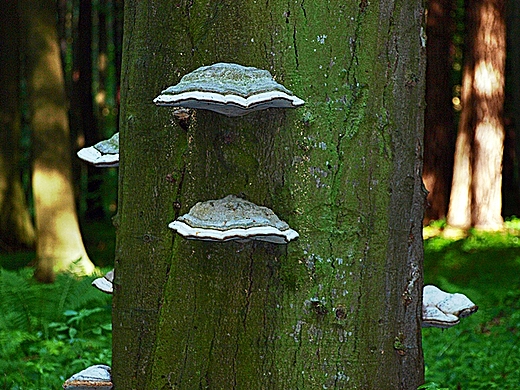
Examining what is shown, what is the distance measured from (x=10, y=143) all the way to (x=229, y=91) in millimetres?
14060

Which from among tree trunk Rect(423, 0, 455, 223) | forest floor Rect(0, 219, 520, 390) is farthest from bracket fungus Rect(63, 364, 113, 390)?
tree trunk Rect(423, 0, 455, 223)

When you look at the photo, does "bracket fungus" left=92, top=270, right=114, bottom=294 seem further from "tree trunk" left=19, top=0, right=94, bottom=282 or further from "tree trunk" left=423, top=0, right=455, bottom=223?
"tree trunk" left=423, top=0, right=455, bottom=223

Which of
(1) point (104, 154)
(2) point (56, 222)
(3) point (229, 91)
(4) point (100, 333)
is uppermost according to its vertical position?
(3) point (229, 91)

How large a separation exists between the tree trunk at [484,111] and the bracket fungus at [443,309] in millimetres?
12446

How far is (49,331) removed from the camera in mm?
7203

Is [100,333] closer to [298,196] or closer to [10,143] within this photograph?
[298,196]

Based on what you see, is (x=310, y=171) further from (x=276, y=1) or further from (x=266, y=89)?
(x=276, y=1)

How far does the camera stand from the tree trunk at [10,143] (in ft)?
49.4

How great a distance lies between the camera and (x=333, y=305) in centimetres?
257

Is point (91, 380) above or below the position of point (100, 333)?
above

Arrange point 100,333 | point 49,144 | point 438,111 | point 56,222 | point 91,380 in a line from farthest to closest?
1. point 438,111
2. point 49,144
3. point 56,222
4. point 100,333
5. point 91,380

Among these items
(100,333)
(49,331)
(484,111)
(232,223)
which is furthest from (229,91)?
(484,111)

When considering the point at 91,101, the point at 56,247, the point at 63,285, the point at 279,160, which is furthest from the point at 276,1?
the point at 91,101

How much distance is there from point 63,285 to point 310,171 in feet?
20.1
